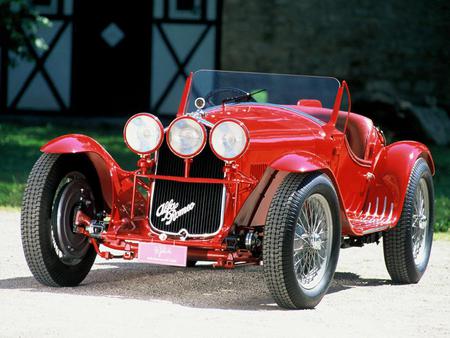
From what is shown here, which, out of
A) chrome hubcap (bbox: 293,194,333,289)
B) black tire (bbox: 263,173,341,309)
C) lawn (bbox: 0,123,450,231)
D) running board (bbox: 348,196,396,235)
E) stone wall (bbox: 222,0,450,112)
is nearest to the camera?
black tire (bbox: 263,173,341,309)

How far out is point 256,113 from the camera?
789 cm

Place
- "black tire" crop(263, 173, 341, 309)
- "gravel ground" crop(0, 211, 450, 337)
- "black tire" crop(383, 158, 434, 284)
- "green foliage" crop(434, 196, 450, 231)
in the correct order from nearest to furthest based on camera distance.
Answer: "gravel ground" crop(0, 211, 450, 337), "black tire" crop(263, 173, 341, 309), "black tire" crop(383, 158, 434, 284), "green foliage" crop(434, 196, 450, 231)

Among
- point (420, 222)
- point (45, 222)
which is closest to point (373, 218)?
point (420, 222)

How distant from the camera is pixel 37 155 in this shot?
53.1 ft

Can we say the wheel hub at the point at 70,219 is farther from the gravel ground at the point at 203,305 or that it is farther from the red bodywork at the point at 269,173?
the gravel ground at the point at 203,305

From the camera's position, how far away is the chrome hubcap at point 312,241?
7.04 meters

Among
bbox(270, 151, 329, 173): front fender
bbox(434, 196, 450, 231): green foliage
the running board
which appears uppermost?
bbox(270, 151, 329, 173): front fender

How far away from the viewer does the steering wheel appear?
324 inches

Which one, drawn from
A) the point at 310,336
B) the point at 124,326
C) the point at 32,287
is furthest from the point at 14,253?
the point at 310,336

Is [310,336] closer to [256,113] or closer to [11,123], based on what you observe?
[256,113]

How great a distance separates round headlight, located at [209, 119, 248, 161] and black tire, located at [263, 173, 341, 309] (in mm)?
356

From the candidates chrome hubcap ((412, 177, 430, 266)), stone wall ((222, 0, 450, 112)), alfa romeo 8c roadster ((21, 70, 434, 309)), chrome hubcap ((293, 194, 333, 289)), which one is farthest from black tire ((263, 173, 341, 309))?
stone wall ((222, 0, 450, 112))

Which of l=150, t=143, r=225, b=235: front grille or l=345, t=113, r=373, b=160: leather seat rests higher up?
l=345, t=113, r=373, b=160: leather seat

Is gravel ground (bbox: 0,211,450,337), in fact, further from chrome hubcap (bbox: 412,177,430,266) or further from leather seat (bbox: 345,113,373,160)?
leather seat (bbox: 345,113,373,160)
